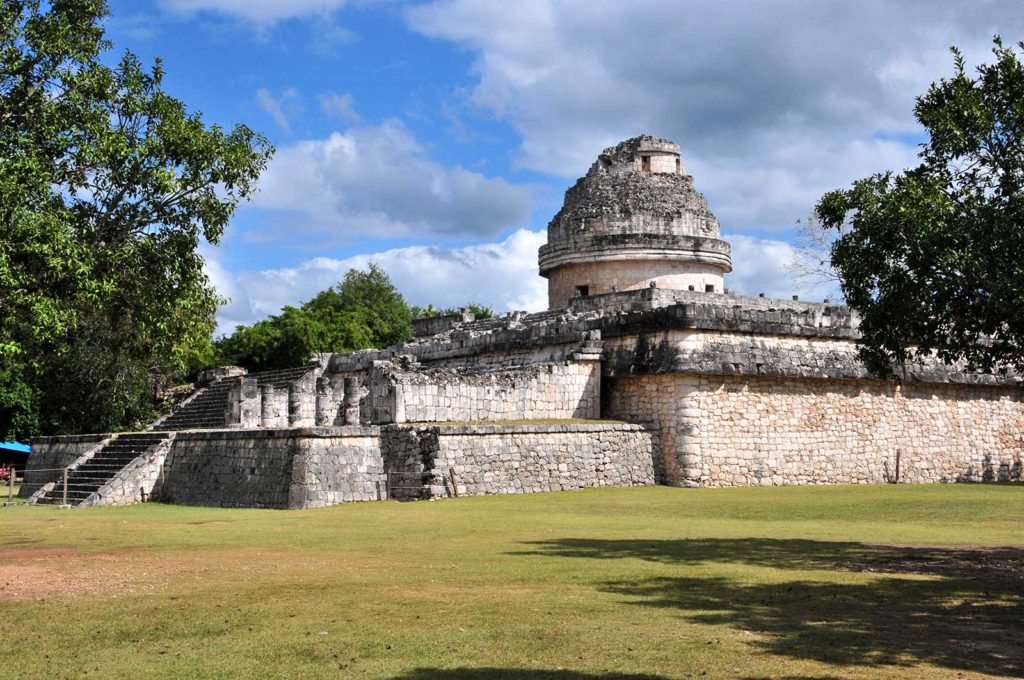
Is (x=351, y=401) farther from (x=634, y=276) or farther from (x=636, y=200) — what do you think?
(x=636, y=200)

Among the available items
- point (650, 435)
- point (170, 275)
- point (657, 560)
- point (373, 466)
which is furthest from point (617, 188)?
point (657, 560)

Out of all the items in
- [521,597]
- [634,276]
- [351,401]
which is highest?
[634,276]

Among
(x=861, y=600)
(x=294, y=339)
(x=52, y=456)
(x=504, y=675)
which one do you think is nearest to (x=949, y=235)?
(x=861, y=600)

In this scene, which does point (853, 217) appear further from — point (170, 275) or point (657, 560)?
point (170, 275)

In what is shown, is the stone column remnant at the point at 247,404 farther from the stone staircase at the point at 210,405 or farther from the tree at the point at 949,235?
the tree at the point at 949,235

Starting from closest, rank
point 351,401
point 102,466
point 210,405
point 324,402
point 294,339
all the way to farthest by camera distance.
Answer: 1. point 102,466
2. point 351,401
3. point 324,402
4. point 210,405
5. point 294,339

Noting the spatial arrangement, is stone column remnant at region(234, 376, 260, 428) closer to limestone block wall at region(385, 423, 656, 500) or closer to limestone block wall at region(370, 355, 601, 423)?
limestone block wall at region(370, 355, 601, 423)

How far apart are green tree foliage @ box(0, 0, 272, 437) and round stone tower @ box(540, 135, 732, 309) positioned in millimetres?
14589

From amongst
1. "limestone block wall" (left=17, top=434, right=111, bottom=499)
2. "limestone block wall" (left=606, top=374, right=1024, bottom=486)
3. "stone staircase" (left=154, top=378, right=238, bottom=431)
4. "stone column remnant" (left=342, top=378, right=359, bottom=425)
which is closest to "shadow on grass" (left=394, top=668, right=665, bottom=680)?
"limestone block wall" (left=606, top=374, right=1024, bottom=486)

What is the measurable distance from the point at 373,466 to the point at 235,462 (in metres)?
2.60

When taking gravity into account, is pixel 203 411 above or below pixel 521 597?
above

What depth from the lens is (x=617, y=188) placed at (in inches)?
1123

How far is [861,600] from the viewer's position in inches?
328

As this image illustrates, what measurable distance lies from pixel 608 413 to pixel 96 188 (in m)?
11.9
